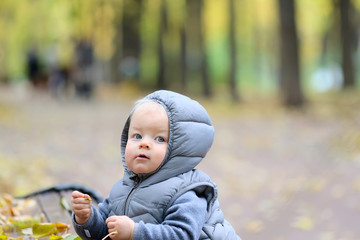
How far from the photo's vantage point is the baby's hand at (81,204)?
91.7 inches

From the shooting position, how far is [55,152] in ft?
33.1

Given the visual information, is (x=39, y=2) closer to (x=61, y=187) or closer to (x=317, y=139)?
(x=317, y=139)

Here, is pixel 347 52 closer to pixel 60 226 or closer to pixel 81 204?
pixel 60 226

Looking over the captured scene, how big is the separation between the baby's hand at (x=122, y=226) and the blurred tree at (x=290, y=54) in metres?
13.6

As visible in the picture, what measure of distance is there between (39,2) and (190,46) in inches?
515

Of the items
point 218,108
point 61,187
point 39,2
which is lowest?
point 218,108

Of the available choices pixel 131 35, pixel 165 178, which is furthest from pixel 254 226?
pixel 131 35

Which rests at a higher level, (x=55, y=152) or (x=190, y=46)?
(x=190, y=46)

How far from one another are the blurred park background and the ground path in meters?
0.02

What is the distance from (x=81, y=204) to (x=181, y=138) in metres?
0.50

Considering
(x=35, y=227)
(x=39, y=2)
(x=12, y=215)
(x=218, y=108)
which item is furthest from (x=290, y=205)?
(x=39, y=2)

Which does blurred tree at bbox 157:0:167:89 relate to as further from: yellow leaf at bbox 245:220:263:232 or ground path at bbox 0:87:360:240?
yellow leaf at bbox 245:220:263:232

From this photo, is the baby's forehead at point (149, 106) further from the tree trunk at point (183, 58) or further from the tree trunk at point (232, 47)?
the tree trunk at point (183, 58)

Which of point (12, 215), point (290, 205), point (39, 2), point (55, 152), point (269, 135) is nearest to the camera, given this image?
point (12, 215)
